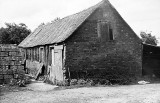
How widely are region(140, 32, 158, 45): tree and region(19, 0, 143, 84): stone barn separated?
19.1 meters

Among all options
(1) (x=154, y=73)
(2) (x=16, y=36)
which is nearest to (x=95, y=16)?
(1) (x=154, y=73)

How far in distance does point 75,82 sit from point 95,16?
211 inches

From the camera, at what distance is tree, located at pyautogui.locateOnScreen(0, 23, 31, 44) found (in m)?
46.7

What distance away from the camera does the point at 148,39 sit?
38.1m

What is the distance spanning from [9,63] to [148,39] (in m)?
28.1

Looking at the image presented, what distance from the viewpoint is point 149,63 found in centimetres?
2159

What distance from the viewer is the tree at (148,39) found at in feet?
124

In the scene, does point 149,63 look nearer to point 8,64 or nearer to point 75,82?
point 75,82

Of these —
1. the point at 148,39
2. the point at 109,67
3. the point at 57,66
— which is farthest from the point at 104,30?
Result: the point at 148,39

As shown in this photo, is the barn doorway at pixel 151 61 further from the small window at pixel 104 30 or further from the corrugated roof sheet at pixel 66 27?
the corrugated roof sheet at pixel 66 27

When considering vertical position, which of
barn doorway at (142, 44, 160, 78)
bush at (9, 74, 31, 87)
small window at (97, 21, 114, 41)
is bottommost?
bush at (9, 74, 31, 87)

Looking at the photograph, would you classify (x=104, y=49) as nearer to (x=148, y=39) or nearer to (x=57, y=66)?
(x=57, y=66)

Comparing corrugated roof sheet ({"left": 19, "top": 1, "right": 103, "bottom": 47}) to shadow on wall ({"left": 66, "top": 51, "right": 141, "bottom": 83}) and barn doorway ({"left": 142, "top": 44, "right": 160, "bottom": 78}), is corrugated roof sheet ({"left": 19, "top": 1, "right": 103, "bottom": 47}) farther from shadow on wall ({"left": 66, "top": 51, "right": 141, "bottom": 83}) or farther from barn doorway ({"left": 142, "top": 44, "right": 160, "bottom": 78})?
barn doorway ({"left": 142, "top": 44, "right": 160, "bottom": 78})

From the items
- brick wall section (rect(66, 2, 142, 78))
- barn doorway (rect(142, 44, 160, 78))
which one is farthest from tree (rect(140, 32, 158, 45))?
brick wall section (rect(66, 2, 142, 78))
